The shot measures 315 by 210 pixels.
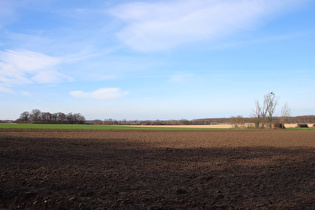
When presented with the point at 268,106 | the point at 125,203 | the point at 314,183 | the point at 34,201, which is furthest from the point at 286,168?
the point at 268,106

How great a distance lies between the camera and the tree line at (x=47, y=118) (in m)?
82.9

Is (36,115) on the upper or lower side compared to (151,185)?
upper

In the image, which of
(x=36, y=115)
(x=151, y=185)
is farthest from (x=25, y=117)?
(x=151, y=185)

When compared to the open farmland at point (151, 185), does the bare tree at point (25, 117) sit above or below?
above

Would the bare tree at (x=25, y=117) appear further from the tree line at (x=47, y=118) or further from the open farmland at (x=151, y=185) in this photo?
the open farmland at (x=151, y=185)

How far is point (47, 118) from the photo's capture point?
8469 centimetres

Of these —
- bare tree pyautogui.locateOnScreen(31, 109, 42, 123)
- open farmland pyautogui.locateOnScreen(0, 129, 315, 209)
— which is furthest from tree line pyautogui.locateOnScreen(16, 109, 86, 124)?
open farmland pyautogui.locateOnScreen(0, 129, 315, 209)

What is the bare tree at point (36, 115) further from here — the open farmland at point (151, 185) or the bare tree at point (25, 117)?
the open farmland at point (151, 185)

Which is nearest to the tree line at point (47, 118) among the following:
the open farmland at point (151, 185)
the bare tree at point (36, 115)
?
the bare tree at point (36, 115)

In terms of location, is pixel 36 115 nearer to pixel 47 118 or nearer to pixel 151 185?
pixel 47 118

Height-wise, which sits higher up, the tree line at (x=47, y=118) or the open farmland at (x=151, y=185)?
the tree line at (x=47, y=118)

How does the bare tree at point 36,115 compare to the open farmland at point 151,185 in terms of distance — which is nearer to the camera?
the open farmland at point 151,185

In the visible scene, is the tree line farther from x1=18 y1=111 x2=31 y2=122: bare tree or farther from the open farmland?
the open farmland

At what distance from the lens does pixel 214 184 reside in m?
8.04
